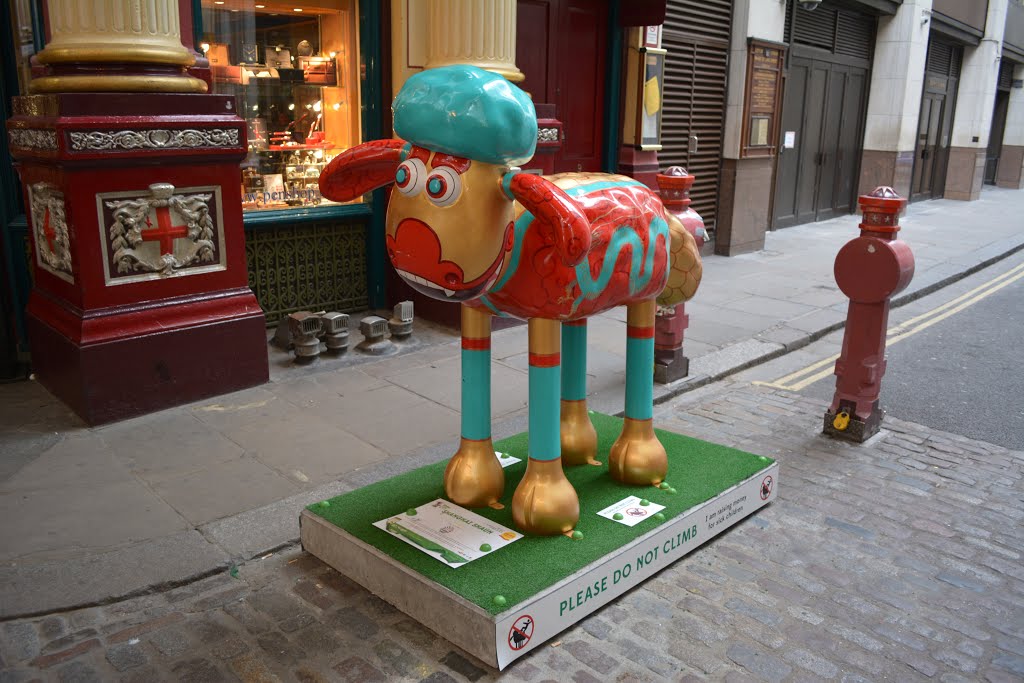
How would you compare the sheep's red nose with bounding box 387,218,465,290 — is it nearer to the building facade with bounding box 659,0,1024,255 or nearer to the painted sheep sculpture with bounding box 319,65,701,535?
the painted sheep sculpture with bounding box 319,65,701,535

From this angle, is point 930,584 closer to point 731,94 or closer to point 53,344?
point 53,344

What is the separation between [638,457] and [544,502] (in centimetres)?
69

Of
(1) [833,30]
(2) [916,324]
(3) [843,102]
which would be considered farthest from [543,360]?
(3) [843,102]

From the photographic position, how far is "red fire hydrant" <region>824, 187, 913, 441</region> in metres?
4.93

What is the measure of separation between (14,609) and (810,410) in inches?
193

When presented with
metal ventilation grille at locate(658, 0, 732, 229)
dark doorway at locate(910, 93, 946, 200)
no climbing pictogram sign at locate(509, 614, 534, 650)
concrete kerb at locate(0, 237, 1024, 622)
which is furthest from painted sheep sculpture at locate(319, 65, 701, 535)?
dark doorway at locate(910, 93, 946, 200)

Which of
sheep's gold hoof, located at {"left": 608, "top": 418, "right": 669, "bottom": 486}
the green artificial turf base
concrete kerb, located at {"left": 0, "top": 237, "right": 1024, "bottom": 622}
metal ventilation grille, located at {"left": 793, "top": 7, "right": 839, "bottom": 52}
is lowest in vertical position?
concrete kerb, located at {"left": 0, "top": 237, "right": 1024, "bottom": 622}

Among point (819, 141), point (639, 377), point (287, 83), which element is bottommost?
point (639, 377)

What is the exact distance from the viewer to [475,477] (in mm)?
3615

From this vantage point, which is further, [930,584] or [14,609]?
[930,584]

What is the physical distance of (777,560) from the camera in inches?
149

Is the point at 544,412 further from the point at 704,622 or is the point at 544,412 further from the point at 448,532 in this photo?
the point at 704,622

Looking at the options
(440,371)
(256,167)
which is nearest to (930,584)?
(440,371)

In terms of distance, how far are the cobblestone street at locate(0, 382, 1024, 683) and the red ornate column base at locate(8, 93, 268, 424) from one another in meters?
1.99
